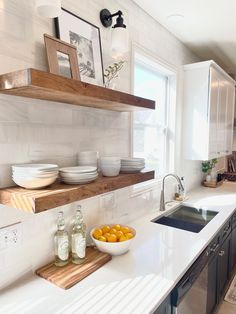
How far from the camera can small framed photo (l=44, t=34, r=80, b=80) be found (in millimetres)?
1215

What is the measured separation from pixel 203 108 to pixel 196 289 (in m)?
1.84

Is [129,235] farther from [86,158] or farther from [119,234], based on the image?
[86,158]

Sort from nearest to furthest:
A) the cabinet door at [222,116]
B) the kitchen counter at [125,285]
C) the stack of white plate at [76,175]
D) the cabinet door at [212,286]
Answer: the kitchen counter at [125,285] → the stack of white plate at [76,175] → the cabinet door at [212,286] → the cabinet door at [222,116]

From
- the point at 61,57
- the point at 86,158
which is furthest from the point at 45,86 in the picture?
the point at 86,158

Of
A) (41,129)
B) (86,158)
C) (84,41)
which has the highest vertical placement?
(84,41)

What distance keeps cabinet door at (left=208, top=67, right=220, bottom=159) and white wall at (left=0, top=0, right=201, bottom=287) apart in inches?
46.4

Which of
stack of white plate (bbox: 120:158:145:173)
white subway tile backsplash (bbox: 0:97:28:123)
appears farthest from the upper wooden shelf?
stack of white plate (bbox: 120:158:145:173)

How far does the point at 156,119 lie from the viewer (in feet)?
8.77

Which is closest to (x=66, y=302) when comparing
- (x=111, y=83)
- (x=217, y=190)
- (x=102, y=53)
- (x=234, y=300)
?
(x=111, y=83)

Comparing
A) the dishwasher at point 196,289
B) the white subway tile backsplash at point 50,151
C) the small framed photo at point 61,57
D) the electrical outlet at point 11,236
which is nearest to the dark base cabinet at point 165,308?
the dishwasher at point 196,289

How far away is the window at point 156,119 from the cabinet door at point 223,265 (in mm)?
918

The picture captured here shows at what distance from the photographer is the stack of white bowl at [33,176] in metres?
1.05

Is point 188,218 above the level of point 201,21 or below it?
below

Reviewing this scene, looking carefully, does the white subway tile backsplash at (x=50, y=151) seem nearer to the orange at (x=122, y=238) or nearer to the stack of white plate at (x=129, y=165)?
the stack of white plate at (x=129, y=165)
